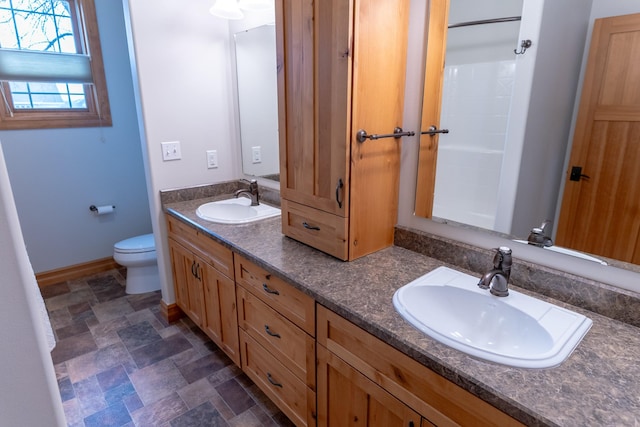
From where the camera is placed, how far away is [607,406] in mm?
752

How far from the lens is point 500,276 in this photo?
1154 mm

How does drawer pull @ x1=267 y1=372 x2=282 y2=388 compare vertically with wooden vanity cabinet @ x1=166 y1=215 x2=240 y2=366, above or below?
below

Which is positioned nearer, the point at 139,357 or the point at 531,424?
the point at 531,424

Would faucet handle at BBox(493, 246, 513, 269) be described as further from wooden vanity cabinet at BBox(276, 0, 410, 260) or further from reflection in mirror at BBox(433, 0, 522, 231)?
wooden vanity cabinet at BBox(276, 0, 410, 260)

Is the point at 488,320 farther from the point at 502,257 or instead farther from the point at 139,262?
the point at 139,262

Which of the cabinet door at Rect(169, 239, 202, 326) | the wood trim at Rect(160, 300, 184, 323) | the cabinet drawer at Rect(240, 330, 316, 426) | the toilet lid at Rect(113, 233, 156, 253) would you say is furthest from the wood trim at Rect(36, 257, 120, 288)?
the cabinet drawer at Rect(240, 330, 316, 426)

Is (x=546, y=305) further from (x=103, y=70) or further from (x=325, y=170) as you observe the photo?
(x=103, y=70)

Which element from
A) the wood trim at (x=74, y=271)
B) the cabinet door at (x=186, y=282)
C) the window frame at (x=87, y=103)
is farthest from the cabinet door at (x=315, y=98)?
the wood trim at (x=74, y=271)

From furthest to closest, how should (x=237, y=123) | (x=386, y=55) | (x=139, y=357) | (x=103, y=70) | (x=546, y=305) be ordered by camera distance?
(x=103, y=70) < (x=237, y=123) < (x=139, y=357) < (x=386, y=55) < (x=546, y=305)

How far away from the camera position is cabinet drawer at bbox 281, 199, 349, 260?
1.42 metres

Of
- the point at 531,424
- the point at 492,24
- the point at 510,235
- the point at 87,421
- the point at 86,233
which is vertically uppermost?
the point at 492,24

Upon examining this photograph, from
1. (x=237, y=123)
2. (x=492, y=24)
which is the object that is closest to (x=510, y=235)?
(x=492, y=24)

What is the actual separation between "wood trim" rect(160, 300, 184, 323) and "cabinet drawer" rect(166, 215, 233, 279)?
53cm

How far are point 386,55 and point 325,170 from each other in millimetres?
493
